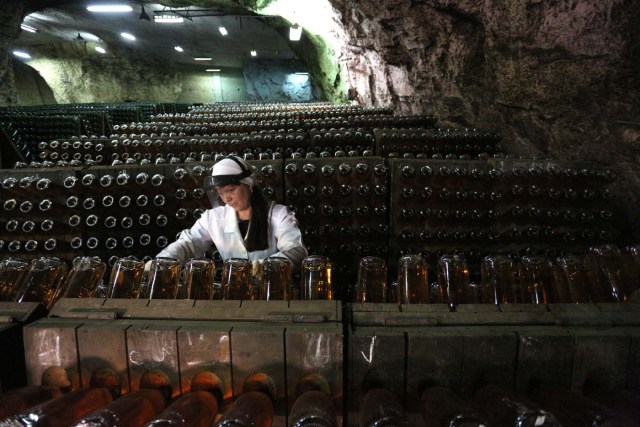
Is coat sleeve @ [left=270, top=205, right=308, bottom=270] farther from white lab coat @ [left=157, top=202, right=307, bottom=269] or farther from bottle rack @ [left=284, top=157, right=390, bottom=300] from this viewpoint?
bottle rack @ [left=284, top=157, right=390, bottom=300]

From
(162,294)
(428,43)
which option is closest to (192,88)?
(428,43)

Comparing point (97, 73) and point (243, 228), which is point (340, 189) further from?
point (97, 73)

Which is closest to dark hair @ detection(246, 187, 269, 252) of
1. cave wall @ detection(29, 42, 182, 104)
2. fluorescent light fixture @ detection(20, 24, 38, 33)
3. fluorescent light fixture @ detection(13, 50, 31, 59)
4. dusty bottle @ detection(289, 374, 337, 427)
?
dusty bottle @ detection(289, 374, 337, 427)

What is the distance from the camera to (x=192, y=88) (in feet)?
82.4

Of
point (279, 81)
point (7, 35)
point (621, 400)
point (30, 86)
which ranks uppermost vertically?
point (279, 81)

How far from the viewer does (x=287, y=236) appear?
7.41 ft

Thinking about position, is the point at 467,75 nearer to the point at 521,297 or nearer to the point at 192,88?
the point at 521,297

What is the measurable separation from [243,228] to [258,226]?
0.12 meters

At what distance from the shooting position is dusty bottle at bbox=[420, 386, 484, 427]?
77 centimetres

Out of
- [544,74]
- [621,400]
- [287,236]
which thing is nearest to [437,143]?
[544,74]

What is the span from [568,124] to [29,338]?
179 inches

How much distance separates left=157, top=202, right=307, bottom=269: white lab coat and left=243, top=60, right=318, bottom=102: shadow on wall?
22.8m

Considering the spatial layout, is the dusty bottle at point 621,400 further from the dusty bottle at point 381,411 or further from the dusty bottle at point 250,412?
the dusty bottle at point 250,412

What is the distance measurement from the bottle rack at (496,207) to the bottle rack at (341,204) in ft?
0.47
